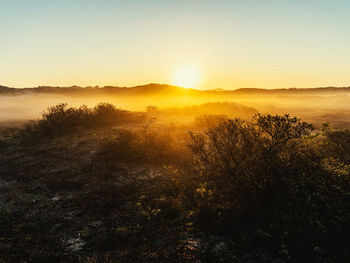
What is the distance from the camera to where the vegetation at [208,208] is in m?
4.68

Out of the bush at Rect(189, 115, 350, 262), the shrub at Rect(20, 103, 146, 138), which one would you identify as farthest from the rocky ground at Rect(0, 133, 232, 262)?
the shrub at Rect(20, 103, 146, 138)

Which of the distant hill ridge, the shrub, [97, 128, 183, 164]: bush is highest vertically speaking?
the distant hill ridge

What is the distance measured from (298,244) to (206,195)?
2.47 meters

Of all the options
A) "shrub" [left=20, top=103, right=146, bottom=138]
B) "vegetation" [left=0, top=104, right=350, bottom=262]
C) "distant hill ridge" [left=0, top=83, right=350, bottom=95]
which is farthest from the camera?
"distant hill ridge" [left=0, top=83, right=350, bottom=95]

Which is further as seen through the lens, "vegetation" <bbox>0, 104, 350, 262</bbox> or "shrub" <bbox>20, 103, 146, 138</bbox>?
"shrub" <bbox>20, 103, 146, 138</bbox>

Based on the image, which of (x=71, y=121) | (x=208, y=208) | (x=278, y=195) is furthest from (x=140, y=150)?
(x=71, y=121)

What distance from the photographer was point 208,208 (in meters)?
5.80

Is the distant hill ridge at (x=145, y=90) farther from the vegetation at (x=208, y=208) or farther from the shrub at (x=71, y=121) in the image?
the vegetation at (x=208, y=208)

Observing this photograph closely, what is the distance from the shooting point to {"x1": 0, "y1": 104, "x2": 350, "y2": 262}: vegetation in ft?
15.3

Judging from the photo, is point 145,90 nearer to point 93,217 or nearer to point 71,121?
point 71,121

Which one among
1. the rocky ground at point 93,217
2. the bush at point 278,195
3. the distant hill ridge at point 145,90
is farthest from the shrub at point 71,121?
the distant hill ridge at point 145,90

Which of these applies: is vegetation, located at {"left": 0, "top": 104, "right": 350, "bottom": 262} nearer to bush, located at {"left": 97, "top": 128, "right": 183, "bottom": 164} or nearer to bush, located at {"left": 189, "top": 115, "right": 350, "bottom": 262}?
bush, located at {"left": 189, "top": 115, "right": 350, "bottom": 262}

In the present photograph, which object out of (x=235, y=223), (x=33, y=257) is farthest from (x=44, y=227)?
(x=235, y=223)

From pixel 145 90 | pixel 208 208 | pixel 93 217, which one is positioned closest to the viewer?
pixel 208 208
